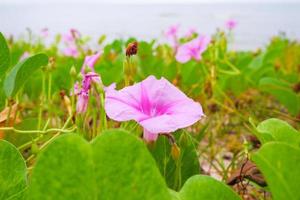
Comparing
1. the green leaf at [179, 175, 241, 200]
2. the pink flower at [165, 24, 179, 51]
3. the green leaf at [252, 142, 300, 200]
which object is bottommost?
the pink flower at [165, 24, 179, 51]

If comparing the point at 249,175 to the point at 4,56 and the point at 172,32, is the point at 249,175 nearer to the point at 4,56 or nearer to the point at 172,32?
the point at 4,56

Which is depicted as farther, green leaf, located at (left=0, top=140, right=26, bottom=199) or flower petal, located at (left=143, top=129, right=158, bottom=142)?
flower petal, located at (left=143, top=129, right=158, bottom=142)

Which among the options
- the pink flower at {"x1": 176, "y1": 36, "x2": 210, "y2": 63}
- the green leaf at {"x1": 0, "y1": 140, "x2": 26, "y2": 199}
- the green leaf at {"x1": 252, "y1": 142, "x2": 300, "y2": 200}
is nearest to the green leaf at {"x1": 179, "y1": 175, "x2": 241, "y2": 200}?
the green leaf at {"x1": 252, "y1": 142, "x2": 300, "y2": 200}

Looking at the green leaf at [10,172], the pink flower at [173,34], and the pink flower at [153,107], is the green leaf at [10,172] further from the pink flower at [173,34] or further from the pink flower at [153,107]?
the pink flower at [173,34]

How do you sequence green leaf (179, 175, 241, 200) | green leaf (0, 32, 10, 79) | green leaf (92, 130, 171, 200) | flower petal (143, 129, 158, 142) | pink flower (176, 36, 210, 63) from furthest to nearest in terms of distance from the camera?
pink flower (176, 36, 210, 63) → green leaf (0, 32, 10, 79) → flower petal (143, 129, 158, 142) → green leaf (179, 175, 241, 200) → green leaf (92, 130, 171, 200)

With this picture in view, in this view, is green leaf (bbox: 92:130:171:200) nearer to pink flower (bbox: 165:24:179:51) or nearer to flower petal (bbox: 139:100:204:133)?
flower petal (bbox: 139:100:204:133)

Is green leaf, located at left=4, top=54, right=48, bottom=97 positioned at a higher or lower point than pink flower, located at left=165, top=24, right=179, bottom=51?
higher

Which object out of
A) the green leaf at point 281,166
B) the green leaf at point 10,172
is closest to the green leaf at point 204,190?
the green leaf at point 281,166
